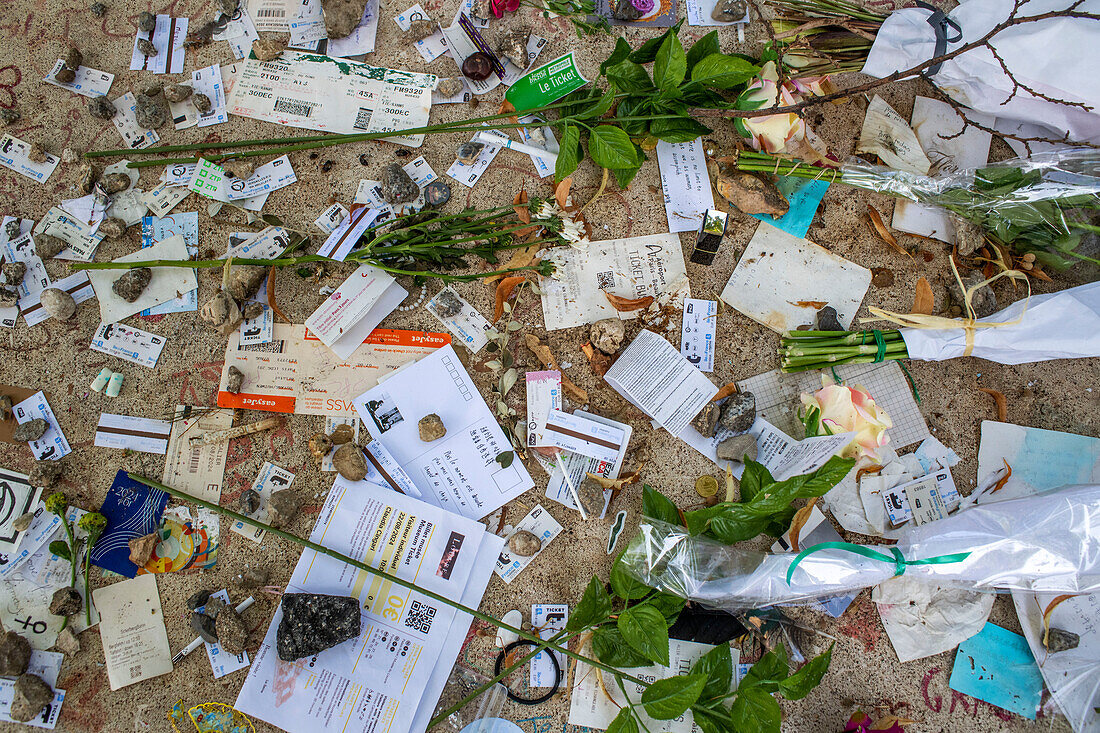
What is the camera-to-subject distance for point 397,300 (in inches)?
57.9

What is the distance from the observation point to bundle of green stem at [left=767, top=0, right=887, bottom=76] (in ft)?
4.83

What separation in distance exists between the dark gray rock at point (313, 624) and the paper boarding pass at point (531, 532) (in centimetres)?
34

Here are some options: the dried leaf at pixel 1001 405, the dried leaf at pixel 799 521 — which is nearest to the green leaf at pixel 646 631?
the dried leaf at pixel 799 521

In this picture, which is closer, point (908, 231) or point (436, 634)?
point (436, 634)

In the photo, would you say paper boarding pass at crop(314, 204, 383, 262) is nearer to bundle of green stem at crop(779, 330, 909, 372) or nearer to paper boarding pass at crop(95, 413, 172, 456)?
paper boarding pass at crop(95, 413, 172, 456)

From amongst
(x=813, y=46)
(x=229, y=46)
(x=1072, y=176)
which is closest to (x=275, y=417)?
(x=229, y=46)

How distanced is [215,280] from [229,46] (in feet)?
1.96

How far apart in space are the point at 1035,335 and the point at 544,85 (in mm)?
1300

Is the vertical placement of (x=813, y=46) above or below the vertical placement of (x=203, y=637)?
above

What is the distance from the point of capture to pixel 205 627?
137 centimetres

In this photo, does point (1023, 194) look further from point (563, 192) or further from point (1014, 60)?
point (563, 192)

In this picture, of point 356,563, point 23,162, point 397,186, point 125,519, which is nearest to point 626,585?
point 356,563

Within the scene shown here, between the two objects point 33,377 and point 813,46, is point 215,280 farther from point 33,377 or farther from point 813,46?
point 813,46

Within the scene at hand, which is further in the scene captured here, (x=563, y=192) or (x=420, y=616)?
(x=563, y=192)
